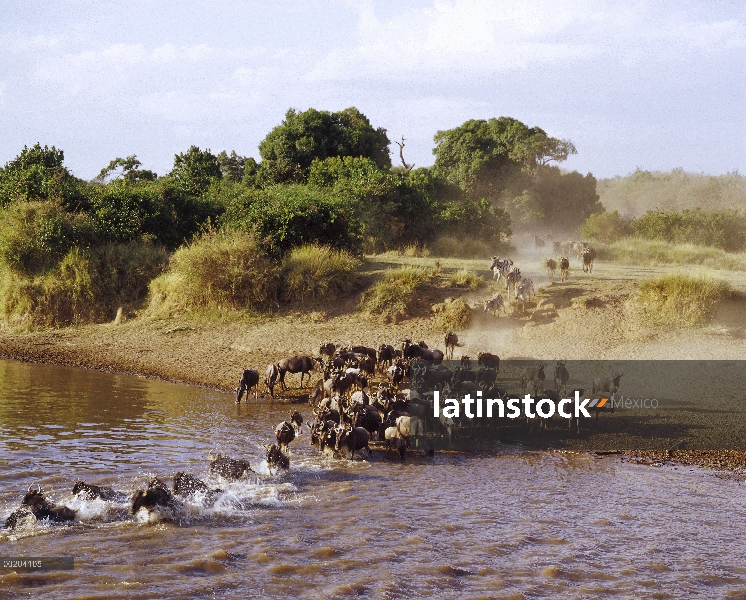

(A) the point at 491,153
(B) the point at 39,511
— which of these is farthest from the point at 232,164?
(B) the point at 39,511

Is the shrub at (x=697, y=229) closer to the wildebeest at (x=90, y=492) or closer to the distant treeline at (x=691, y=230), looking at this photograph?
the distant treeline at (x=691, y=230)

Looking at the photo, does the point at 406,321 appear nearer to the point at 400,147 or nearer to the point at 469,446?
the point at 469,446

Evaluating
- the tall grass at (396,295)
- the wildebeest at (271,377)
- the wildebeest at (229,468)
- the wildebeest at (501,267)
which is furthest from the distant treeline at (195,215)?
the wildebeest at (229,468)

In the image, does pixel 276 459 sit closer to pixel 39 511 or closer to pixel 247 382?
pixel 39 511

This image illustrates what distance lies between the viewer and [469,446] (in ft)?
43.7

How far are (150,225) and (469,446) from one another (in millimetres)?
19251

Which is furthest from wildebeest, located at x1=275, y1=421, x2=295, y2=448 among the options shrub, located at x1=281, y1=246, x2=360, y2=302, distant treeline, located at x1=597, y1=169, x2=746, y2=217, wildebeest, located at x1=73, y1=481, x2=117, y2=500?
distant treeline, located at x1=597, y1=169, x2=746, y2=217

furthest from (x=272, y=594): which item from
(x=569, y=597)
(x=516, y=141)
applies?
(x=516, y=141)

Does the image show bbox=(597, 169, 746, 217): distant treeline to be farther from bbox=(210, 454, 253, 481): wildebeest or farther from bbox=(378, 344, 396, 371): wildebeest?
bbox=(210, 454, 253, 481): wildebeest

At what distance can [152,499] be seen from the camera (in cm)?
945

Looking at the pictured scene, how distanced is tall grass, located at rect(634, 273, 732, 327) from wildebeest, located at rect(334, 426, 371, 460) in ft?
34.0

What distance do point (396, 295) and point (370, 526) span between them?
13.4 metres

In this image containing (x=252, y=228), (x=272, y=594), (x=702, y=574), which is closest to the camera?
(x=272, y=594)

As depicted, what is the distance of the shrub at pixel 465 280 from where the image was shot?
912 inches
